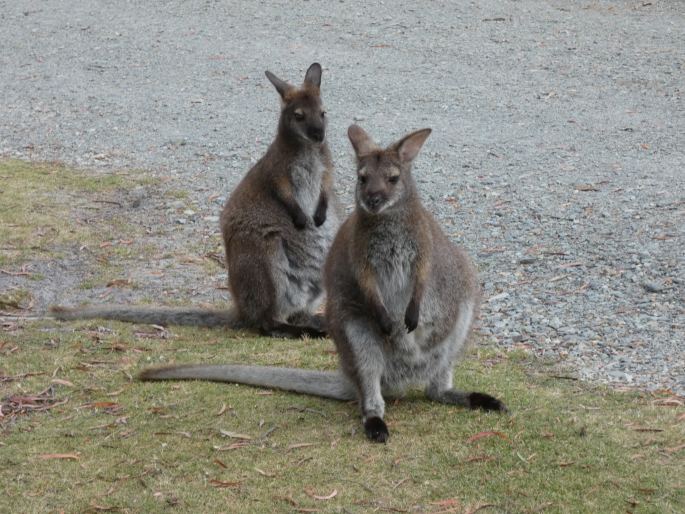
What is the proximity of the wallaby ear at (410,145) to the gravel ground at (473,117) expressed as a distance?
1.64 metres

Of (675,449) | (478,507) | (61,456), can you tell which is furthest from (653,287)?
(61,456)

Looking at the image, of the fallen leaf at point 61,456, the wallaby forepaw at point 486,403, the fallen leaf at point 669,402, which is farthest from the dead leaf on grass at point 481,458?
the fallen leaf at point 61,456

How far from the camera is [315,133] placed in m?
7.08

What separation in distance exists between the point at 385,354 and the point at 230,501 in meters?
1.15

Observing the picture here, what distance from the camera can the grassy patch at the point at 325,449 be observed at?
14.5ft

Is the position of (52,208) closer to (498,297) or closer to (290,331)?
(290,331)

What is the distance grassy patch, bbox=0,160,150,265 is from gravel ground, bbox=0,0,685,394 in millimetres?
487

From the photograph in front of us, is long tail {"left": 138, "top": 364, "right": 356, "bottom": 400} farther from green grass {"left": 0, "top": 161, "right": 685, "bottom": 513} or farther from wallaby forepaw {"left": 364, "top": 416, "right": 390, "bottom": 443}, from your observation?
wallaby forepaw {"left": 364, "top": 416, "right": 390, "bottom": 443}

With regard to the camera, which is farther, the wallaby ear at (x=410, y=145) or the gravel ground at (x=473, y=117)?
the gravel ground at (x=473, y=117)

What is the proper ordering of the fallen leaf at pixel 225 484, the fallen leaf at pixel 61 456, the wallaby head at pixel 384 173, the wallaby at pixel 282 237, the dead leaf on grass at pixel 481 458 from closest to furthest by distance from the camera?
1. the fallen leaf at pixel 225 484
2. the dead leaf on grass at pixel 481 458
3. the fallen leaf at pixel 61 456
4. the wallaby head at pixel 384 173
5. the wallaby at pixel 282 237

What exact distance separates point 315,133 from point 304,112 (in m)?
Result: 0.16

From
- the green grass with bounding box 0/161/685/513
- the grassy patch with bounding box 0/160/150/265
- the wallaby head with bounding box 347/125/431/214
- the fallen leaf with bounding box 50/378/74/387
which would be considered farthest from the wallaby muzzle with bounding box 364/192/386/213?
the grassy patch with bounding box 0/160/150/265

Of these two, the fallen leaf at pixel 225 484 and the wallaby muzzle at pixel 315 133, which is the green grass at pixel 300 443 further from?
the wallaby muzzle at pixel 315 133

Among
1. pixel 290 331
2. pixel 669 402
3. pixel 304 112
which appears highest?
pixel 304 112
